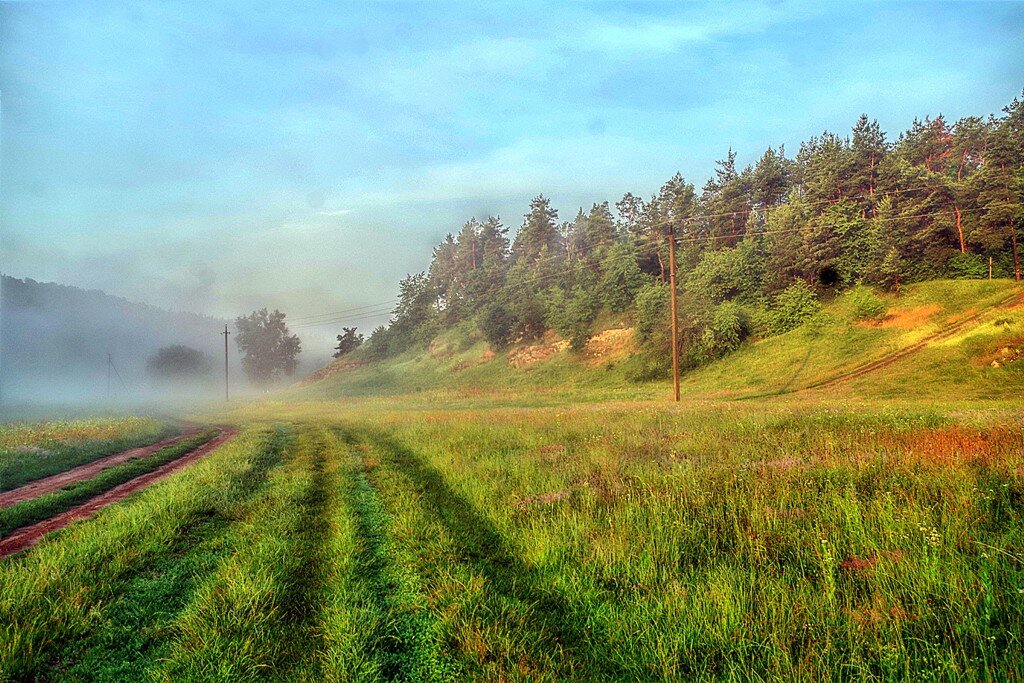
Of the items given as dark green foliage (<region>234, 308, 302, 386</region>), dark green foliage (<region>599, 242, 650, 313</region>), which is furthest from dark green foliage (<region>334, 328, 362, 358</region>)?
dark green foliage (<region>599, 242, 650, 313</region>)

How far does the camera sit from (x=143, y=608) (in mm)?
4996

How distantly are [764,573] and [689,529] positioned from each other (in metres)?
1.34

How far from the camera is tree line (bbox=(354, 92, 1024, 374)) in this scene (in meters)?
53.2

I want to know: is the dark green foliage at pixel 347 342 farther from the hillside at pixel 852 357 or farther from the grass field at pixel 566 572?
the grass field at pixel 566 572

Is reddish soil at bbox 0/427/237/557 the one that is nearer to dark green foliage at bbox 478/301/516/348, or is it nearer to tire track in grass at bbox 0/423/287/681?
tire track in grass at bbox 0/423/287/681

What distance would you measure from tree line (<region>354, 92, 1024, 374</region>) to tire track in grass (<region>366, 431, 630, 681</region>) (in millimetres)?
34227

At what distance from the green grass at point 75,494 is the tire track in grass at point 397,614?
7.51m

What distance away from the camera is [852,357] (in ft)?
142

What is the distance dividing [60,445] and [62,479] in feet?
25.1

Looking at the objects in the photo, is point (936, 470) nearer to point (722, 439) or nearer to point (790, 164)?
point (722, 439)

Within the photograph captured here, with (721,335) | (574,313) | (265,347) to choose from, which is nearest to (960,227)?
(721,335)

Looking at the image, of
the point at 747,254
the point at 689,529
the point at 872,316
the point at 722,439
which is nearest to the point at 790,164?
the point at 747,254

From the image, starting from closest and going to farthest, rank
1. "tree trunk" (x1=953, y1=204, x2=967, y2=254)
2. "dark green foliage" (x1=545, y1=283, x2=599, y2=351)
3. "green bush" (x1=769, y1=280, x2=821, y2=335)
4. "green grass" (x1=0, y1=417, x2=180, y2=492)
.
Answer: "green grass" (x1=0, y1=417, x2=180, y2=492) < "green bush" (x1=769, y1=280, x2=821, y2=335) < "tree trunk" (x1=953, y1=204, x2=967, y2=254) < "dark green foliage" (x1=545, y1=283, x2=599, y2=351)

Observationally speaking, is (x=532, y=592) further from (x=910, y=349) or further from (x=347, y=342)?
(x=347, y=342)
